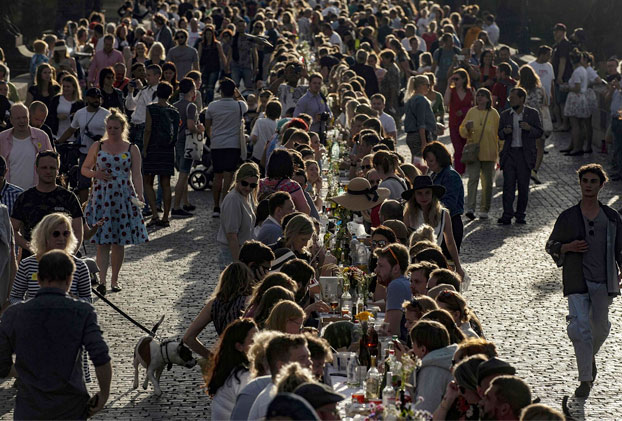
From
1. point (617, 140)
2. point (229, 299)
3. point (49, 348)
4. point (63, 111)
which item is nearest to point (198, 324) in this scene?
point (229, 299)

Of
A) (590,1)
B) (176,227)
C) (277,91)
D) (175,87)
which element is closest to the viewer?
(176,227)

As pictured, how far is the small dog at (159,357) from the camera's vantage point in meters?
9.77

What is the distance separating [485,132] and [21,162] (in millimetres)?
7235

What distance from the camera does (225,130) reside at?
16844 millimetres

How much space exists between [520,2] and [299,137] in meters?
28.5

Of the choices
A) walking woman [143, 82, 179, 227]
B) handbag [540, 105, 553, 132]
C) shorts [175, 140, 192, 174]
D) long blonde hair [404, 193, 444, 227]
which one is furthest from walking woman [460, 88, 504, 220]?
long blonde hair [404, 193, 444, 227]

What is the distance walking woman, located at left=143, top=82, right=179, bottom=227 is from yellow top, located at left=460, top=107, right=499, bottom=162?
3.94 meters

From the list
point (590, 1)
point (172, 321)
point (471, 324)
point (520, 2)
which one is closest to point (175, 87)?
point (172, 321)

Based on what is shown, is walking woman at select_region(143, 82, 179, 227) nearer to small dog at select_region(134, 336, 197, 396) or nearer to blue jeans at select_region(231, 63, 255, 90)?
small dog at select_region(134, 336, 197, 396)

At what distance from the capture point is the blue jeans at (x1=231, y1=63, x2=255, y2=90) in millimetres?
28453

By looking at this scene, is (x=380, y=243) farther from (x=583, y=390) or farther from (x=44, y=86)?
(x=44, y=86)

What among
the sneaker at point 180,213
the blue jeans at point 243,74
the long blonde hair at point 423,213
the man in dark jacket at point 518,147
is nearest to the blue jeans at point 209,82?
the blue jeans at point 243,74

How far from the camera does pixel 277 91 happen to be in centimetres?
2152

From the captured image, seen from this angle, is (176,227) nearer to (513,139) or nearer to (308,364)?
(513,139)
